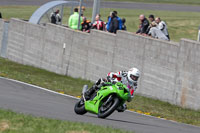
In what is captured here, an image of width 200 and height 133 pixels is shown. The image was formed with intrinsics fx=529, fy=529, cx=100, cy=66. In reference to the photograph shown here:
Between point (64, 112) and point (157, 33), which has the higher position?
point (157, 33)

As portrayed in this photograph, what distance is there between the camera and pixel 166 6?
161 ft

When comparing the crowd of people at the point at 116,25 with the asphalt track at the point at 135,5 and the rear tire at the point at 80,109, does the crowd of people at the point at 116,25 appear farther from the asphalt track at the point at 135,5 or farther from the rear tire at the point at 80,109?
the asphalt track at the point at 135,5

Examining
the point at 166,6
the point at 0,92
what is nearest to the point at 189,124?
the point at 0,92

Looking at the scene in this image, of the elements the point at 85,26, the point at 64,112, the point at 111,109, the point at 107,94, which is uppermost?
the point at 85,26

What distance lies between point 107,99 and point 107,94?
123mm

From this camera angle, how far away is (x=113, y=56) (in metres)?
21.6

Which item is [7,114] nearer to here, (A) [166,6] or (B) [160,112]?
(B) [160,112]

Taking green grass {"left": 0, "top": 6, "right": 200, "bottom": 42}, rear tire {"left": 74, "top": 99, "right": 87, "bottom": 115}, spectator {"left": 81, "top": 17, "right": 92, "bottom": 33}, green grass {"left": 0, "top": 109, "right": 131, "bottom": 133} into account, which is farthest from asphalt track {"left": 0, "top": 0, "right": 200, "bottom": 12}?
green grass {"left": 0, "top": 109, "right": 131, "bottom": 133}

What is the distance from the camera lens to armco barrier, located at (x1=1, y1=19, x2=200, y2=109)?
58.7 ft

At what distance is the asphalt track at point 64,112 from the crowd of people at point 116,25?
4.07 metres

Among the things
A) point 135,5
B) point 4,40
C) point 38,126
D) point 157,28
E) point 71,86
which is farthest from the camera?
point 135,5

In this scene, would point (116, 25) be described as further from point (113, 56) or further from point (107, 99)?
point (107, 99)

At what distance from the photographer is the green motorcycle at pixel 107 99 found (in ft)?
39.3

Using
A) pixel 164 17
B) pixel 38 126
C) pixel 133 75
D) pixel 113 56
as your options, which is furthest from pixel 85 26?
pixel 164 17
